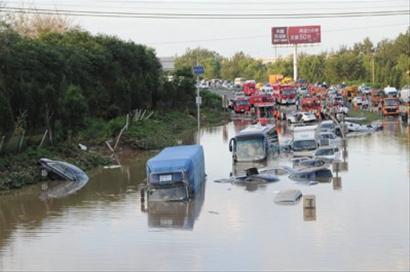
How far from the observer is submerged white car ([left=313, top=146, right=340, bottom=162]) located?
39.2m

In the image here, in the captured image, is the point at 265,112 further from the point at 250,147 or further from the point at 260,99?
the point at 250,147

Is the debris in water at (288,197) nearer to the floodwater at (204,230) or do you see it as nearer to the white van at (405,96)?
the floodwater at (204,230)

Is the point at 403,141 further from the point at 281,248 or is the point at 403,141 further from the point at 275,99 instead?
the point at 275,99

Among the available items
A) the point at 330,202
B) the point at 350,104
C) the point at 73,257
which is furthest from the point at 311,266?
the point at 350,104

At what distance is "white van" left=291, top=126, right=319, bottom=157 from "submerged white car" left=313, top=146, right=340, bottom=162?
45.9 inches

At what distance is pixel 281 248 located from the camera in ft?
65.3

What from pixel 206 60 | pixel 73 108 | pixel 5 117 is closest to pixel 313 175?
pixel 5 117

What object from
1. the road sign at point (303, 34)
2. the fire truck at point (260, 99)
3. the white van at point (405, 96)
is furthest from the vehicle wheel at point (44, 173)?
the road sign at point (303, 34)

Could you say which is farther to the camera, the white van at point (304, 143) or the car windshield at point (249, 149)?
the white van at point (304, 143)

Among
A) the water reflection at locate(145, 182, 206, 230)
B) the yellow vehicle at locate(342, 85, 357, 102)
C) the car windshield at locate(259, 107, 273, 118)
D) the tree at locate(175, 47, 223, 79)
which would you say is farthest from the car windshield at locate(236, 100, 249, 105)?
the tree at locate(175, 47, 223, 79)

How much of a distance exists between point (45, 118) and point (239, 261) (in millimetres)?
24052

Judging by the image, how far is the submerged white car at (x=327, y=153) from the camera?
129ft

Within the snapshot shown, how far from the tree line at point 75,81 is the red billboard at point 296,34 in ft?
157

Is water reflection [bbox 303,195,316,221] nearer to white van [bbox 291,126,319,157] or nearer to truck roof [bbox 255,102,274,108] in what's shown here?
white van [bbox 291,126,319,157]
